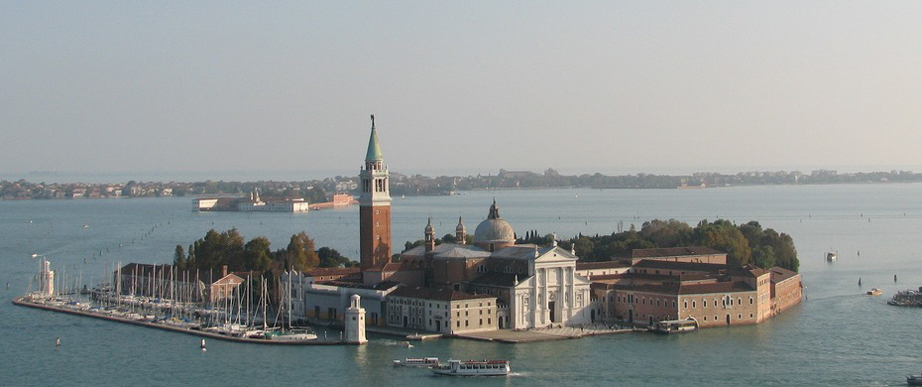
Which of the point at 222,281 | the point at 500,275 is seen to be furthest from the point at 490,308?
the point at 222,281

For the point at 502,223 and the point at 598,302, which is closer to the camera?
the point at 598,302

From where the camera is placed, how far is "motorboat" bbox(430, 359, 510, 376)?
74.2 ft

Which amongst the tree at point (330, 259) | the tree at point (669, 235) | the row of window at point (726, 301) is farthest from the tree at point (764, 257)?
the tree at point (330, 259)

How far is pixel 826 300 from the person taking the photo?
1325 inches

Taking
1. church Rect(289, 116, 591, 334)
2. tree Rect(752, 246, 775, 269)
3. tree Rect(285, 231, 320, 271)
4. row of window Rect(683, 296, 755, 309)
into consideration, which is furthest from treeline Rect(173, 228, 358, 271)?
tree Rect(752, 246, 775, 269)

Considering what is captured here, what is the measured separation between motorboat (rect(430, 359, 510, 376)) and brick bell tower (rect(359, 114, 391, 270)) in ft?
29.9

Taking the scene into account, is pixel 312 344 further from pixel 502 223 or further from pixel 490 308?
pixel 502 223

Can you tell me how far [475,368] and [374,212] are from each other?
9.89 m

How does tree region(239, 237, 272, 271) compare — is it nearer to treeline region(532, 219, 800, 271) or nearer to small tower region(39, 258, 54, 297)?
small tower region(39, 258, 54, 297)

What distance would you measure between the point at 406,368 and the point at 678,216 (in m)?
67.0

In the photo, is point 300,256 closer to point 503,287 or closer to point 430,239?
point 430,239

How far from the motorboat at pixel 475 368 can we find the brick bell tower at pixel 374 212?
29.9ft

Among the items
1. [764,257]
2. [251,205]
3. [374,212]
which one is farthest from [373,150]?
[251,205]

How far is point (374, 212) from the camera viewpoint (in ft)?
105
